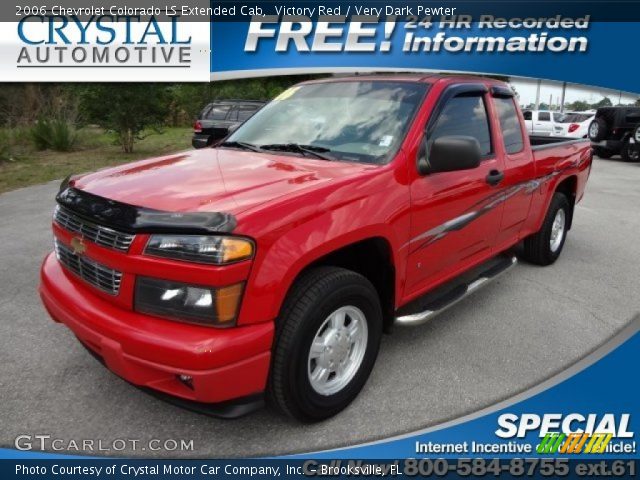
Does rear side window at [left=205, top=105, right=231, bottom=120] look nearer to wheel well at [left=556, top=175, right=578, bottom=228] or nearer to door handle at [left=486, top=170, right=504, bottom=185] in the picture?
wheel well at [left=556, top=175, right=578, bottom=228]

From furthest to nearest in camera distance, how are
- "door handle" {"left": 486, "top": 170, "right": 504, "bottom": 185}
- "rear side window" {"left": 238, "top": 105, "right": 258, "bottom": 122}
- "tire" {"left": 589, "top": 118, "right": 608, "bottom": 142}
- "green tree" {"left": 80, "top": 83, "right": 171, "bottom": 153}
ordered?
1. "tire" {"left": 589, "top": 118, "right": 608, "bottom": 142}
2. "green tree" {"left": 80, "top": 83, "right": 171, "bottom": 153}
3. "rear side window" {"left": 238, "top": 105, "right": 258, "bottom": 122}
4. "door handle" {"left": 486, "top": 170, "right": 504, "bottom": 185}

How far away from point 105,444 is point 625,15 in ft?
37.8

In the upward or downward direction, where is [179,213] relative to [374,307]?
upward

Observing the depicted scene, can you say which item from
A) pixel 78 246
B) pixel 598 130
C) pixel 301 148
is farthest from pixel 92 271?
pixel 598 130

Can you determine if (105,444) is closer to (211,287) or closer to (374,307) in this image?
(211,287)

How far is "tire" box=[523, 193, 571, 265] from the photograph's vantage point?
5301 mm

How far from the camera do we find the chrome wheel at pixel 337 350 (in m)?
2.79

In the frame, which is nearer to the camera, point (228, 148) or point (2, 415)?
point (2, 415)

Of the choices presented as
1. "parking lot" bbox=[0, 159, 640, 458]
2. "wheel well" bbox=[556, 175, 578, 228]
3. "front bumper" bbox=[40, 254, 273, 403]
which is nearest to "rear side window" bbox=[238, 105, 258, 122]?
"parking lot" bbox=[0, 159, 640, 458]

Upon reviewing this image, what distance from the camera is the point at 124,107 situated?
1431 centimetres

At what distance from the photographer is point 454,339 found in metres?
3.83

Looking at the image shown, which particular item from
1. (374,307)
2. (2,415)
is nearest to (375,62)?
(374,307)

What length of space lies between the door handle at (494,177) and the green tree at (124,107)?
12.4 metres

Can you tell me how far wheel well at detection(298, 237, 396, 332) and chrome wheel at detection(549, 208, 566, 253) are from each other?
9.82ft
